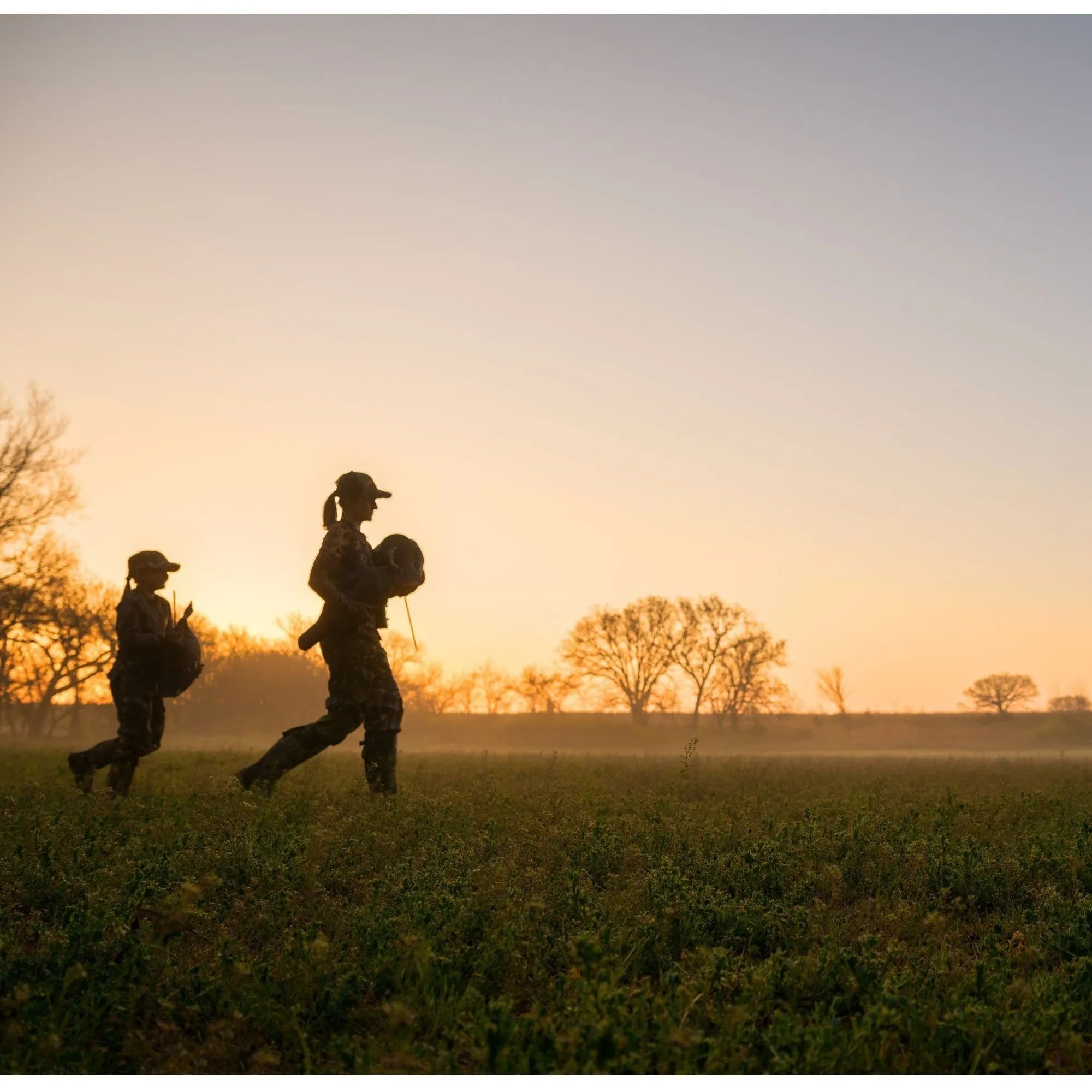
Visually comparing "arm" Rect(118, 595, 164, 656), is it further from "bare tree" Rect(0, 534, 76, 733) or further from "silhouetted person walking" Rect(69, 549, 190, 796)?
"bare tree" Rect(0, 534, 76, 733)

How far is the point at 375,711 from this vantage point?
10.2 meters

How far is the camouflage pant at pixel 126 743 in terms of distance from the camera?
10.4m

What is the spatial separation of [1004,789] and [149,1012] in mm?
11055

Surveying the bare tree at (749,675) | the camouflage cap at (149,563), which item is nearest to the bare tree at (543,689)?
the bare tree at (749,675)

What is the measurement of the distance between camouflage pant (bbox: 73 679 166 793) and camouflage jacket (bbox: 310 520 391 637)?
88.3 inches

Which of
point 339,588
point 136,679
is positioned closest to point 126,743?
point 136,679

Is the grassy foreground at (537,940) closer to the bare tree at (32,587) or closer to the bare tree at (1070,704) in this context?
the bare tree at (32,587)

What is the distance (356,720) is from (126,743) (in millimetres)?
2651

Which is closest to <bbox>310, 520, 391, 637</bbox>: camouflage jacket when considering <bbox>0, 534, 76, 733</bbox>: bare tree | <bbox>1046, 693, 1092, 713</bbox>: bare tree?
<bbox>0, 534, 76, 733</bbox>: bare tree

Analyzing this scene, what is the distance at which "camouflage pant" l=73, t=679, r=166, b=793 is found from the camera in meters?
10.4

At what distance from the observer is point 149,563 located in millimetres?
11125

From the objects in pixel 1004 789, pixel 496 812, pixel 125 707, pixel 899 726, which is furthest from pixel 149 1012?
pixel 899 726

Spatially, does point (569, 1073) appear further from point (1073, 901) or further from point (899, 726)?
point (899, 726)

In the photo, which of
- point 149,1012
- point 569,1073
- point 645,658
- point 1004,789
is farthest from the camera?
point 645,658
